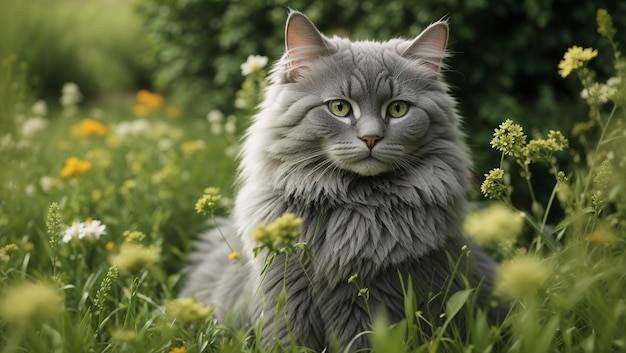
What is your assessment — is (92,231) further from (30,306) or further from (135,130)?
(135,130)

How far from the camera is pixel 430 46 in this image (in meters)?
2.10

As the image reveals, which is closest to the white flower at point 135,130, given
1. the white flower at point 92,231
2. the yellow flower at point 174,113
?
the yellow flower at point 174,113

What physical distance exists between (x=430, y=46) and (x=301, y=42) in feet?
1.72

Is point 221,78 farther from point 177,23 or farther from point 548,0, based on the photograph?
point 548,0

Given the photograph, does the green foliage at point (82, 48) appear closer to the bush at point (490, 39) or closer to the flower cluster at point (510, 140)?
the bush at point (490, 39)

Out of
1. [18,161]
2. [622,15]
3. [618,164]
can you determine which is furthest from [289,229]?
[622,15]

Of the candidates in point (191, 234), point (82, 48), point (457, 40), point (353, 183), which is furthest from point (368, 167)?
point (82, 48)

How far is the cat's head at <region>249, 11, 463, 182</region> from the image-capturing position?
1889mm

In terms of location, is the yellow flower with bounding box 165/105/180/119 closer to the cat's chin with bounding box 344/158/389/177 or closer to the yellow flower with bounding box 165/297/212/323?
the cat's chin with bounding box 344/158/389/177

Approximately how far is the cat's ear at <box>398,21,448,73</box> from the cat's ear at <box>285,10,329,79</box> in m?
0.35

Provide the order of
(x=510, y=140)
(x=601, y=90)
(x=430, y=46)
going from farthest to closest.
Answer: (x=601, y=90), (x=430, y=46), (x=510, y=140)

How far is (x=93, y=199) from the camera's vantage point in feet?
9.67

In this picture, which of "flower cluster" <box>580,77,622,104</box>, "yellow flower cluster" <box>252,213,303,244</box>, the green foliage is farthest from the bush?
the green foliage

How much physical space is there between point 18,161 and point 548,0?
3.35m
